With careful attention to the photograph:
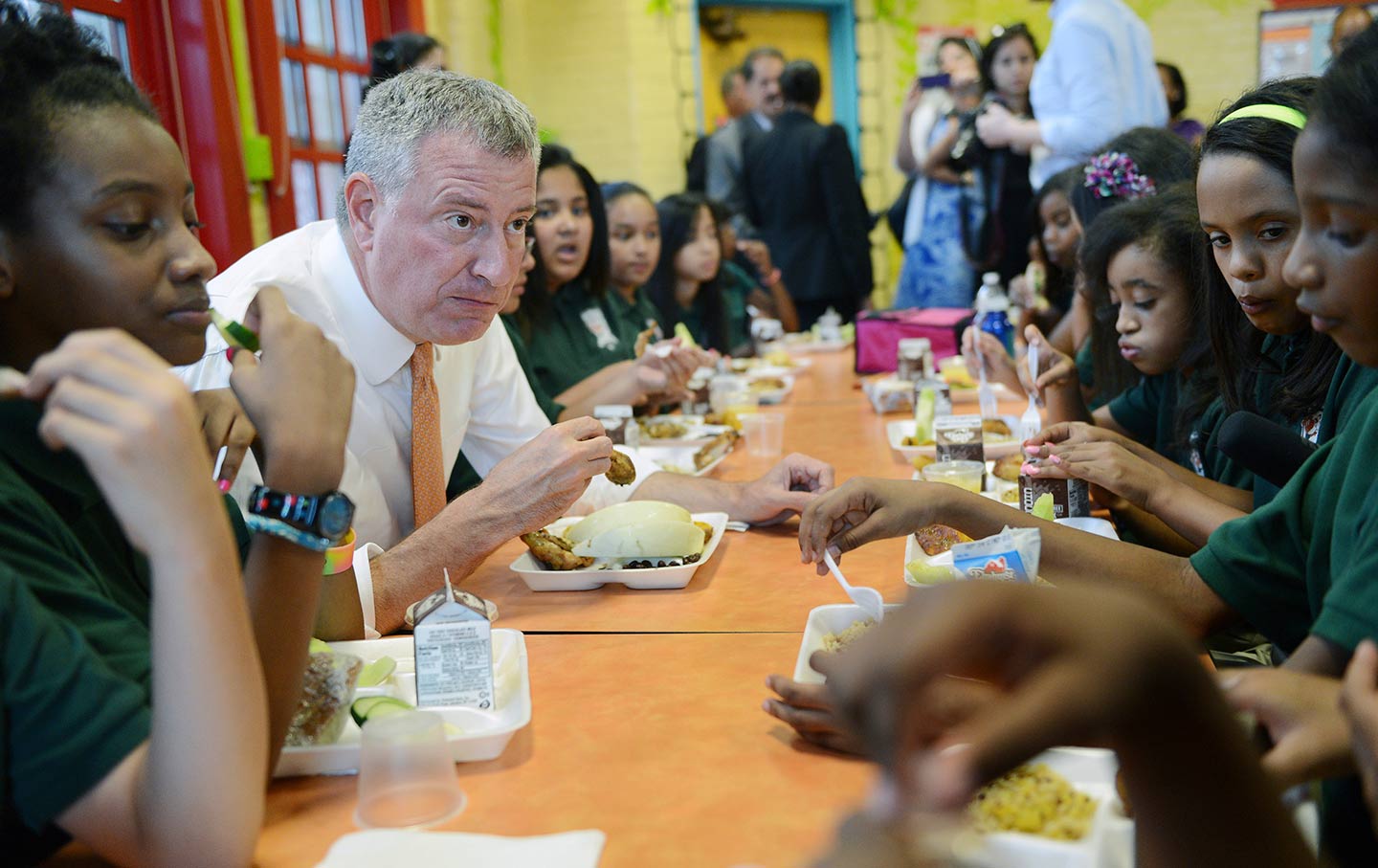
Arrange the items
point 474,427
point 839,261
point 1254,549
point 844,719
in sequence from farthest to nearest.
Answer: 1. point 839,261
2. point 474,427
3. point 1254,549
4. point 844,719

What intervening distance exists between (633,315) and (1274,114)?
303cm

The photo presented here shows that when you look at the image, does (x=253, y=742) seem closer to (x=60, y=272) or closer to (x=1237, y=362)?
(x=60, y=272)

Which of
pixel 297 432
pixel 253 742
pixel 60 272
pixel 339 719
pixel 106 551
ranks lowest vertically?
pixel 339 719

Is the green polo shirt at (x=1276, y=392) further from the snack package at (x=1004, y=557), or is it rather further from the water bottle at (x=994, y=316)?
the water bottle at (x=994, y=316)

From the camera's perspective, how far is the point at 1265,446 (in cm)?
157

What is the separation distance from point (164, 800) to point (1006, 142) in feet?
17.4

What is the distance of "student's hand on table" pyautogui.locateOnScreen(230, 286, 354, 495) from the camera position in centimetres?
107

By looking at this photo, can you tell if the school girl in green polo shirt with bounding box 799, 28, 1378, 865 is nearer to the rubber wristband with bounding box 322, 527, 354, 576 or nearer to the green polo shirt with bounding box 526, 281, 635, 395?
the rubber wristband with bounding box 322, 527, 354, 576

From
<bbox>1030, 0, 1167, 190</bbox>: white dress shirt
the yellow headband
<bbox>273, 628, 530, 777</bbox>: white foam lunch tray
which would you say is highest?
<bbox>1030, 0, 1167, 190</bbox>: white dress shirt

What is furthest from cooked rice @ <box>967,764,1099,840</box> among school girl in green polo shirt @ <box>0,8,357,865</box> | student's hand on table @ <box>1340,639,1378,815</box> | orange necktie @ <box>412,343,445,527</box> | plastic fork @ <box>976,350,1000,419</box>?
plastic fork @ <box>976,350,1000,419</box>

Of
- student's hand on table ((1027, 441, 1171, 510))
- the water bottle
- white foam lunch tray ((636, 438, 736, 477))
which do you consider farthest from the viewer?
the water bottle

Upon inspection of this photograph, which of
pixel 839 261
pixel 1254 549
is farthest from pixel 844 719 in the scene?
pixel 839 261

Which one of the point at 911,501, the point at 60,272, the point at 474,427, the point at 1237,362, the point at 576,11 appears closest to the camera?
the point at 60,272

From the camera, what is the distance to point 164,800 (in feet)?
2.96
